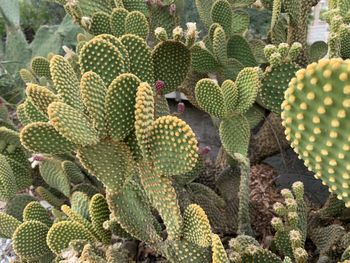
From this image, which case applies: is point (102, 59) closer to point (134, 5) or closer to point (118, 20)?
point (118, 20)

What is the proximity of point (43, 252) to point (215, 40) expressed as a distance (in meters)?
0.98

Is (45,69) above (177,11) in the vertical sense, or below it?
below

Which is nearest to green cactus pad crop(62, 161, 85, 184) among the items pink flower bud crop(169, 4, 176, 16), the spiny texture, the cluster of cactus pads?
the cluster of cactus pads

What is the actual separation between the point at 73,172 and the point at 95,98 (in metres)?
0.85

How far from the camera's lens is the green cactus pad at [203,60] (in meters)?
1.89

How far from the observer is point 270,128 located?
7.07 ft

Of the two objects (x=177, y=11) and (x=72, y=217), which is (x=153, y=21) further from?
(x=72, y=217)

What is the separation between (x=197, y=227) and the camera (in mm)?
1165

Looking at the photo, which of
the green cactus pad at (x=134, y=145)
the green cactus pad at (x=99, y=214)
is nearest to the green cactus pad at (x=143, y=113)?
the green cactus pad at (x=134, y=145)

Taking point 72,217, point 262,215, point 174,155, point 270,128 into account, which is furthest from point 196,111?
point 174,155

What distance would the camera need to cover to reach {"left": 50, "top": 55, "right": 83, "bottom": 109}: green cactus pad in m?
1.14

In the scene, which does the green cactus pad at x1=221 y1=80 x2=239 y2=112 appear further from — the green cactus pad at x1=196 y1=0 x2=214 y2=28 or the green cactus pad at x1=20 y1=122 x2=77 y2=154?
the green cactus pad at x1=196 y1=0 x2=214 y2=28

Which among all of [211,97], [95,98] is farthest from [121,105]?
[211,97]

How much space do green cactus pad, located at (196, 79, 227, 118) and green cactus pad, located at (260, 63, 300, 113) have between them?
133 mm
